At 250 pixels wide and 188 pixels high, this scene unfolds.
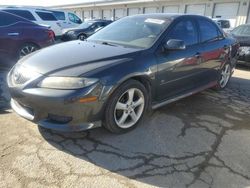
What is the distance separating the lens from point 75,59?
3324 mm

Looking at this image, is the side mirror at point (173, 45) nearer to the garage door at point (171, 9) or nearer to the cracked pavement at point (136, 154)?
the cracked pavement at point (136, 154)

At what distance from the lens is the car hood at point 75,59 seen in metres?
3.10

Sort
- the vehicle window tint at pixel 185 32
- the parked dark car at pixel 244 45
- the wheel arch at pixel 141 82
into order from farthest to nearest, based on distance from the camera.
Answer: the parked dark car at pixel 244 45, the vehicle window tint at pixel 185 32, the wheel arch at pixel 141 82

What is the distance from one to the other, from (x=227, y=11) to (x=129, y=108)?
877 inches

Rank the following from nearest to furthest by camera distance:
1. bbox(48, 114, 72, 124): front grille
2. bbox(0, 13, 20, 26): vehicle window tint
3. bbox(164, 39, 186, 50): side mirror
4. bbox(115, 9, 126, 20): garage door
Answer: bbox(48, 114, 72, 124): front grille
bbox(164, 39, 186, 50): side mirror
bbox(0, 13, 20, 26): vehicle window tint
bbox(115, 9, 126, 20): garage door

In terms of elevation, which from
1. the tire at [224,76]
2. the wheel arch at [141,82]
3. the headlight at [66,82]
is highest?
the headlight at [66,82]

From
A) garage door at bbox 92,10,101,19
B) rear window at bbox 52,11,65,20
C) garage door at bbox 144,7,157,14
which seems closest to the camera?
rear window at bbox 52,11,65,20

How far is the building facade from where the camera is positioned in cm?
2186

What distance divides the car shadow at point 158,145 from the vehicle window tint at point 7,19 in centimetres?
428

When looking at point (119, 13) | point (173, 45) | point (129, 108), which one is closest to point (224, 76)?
point (173, 45)

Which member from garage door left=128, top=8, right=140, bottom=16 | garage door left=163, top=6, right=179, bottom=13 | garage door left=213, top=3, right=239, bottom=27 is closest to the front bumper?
garage door left=213, top=3, right=239, bottom=27

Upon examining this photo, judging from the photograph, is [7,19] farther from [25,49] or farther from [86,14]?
[86,14]

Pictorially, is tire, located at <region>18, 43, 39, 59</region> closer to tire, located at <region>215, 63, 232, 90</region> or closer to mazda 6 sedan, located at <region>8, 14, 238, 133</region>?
mazda 6 sedan, located at <region>8, 14, 238, 133</region>

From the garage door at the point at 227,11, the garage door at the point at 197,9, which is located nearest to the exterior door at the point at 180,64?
the garage door at the point at 227,11
